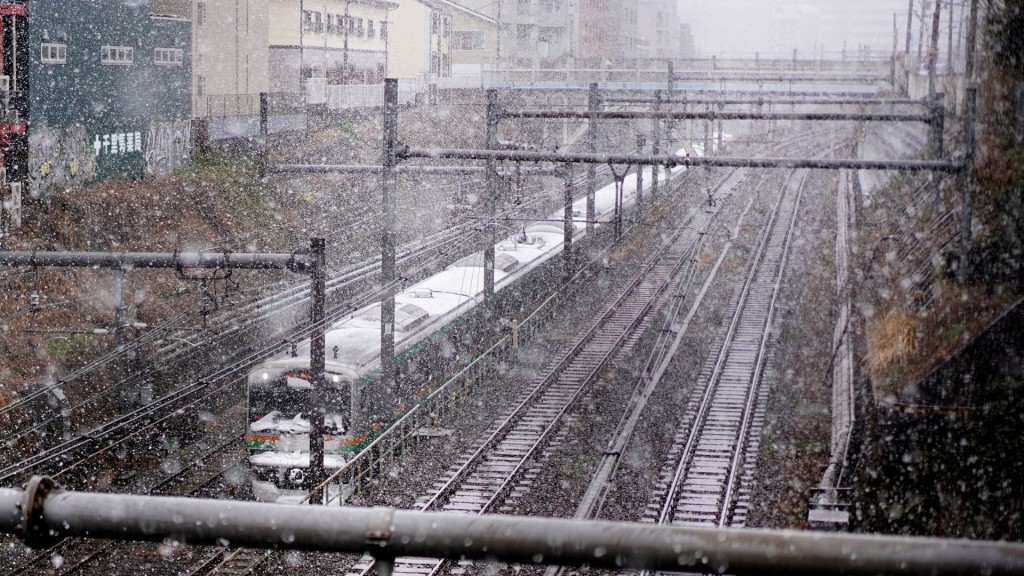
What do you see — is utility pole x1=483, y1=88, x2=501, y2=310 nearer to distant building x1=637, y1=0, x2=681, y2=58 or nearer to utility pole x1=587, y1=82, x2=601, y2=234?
utility pole x1=587, y1=82, x2=601, y2=234

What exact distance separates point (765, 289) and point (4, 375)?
56.0 ft

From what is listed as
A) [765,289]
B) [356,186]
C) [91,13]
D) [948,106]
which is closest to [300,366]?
[91,13]

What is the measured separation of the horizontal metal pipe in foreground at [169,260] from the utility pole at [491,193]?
4914 millimetres

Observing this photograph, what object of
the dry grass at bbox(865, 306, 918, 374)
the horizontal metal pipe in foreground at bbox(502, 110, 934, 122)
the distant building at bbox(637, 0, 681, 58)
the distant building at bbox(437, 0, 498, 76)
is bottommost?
the dry grass at bbox(865, 306, 918, 374)

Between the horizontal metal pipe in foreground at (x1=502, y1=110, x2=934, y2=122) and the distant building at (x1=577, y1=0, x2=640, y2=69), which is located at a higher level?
the distant building at (x1=577, y1=0, x2=640, y2=69)

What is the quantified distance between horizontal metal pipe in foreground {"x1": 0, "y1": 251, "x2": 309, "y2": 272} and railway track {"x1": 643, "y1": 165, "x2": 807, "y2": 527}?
17.2ft

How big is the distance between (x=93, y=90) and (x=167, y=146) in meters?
3.18

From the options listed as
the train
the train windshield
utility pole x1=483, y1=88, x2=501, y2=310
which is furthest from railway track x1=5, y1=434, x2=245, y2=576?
utility pole x1=483, y1=88, x2=501, y2=310

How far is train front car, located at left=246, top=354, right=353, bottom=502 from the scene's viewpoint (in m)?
13.2

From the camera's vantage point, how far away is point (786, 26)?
460 feet

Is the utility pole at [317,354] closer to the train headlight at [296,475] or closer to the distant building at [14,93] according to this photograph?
the train headlight at [296,475]

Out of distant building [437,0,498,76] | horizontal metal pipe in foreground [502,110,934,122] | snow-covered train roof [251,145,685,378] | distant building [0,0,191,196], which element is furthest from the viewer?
distant building [437,0,498,76]

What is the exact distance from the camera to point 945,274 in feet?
54.2

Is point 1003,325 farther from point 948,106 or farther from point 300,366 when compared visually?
point 948,106
